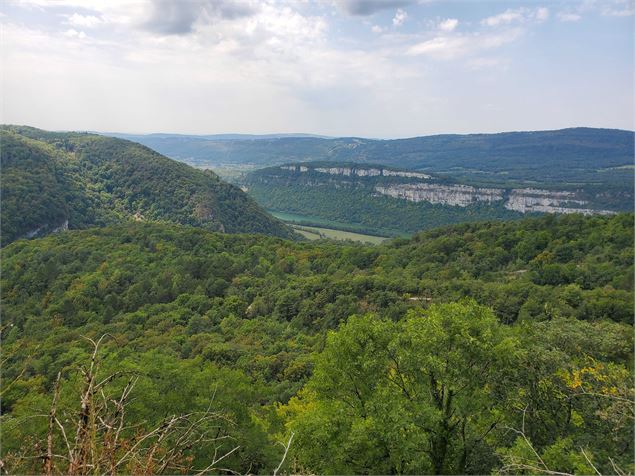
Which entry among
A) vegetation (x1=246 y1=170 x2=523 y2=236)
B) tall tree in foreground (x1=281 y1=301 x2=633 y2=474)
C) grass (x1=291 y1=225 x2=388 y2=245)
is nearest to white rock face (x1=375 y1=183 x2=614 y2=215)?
vegetation (x1=246 y1=170 x2=523 y2=236)

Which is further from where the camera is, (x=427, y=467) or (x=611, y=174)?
(x=611, y=174)

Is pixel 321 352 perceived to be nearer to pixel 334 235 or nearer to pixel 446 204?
pixel 334 235

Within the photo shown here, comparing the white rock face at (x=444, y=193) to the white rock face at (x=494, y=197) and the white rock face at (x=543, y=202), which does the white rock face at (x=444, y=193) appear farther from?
the white rock face at (x=543, y=202)

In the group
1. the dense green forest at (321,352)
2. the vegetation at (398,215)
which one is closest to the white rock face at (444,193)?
the vegetation at (398,215)

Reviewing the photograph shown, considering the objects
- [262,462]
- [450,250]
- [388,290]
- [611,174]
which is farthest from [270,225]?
[611,174]

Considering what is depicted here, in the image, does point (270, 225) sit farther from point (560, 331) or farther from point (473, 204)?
point (560, 331)

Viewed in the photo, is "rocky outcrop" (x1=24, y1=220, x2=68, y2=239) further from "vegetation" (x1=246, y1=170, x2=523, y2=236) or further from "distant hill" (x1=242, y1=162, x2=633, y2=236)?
"vegetation" (x1=246, y1=170, x2=523, y2=236)
